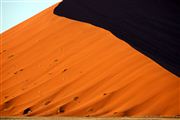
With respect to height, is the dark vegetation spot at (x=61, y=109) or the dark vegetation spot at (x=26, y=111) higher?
the dark vegetation spot at (x=26, y=111)

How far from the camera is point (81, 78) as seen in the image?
8.73m

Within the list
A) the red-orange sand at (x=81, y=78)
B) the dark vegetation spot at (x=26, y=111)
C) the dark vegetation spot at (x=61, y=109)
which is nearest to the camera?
the red-orange sand at (x=81, y=78)

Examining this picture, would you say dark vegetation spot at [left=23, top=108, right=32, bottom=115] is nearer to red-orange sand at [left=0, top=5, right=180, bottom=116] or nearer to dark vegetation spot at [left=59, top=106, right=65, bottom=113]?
red-orange sand at [left=0, top=5, right=180, bottom=116]

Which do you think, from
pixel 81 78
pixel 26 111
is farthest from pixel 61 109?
pixel 81 78

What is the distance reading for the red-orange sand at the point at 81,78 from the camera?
698 centimetres

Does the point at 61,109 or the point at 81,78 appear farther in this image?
the point at 81,78

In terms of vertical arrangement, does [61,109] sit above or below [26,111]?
below

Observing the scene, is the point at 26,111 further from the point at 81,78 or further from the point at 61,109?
the point at 81,78

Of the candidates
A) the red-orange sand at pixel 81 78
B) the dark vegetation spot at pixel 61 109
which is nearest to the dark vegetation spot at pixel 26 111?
the red-orange sand at pixel 81 78

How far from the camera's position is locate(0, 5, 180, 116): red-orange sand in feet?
22.9

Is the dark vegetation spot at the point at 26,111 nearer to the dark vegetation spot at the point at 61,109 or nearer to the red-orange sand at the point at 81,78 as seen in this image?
the red-orange sand at the point at 81,78

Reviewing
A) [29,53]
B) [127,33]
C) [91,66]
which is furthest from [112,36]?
[29,53]

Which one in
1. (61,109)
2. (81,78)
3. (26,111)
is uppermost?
(81,78)

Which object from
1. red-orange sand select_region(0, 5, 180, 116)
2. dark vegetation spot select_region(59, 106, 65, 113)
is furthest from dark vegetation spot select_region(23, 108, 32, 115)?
dark vegetation spot select_region(59, 106, 65, 113)
